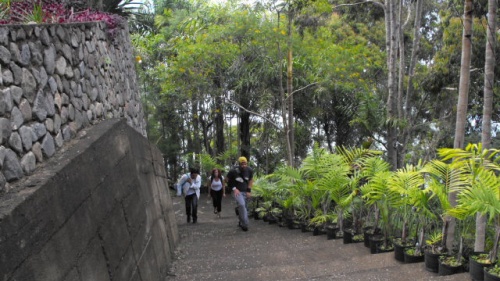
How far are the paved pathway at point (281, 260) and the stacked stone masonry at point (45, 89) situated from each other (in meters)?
2.14

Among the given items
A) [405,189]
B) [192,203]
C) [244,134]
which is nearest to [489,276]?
[405,189]

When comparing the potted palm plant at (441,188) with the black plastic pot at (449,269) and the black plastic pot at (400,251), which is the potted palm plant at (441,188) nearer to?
the black plastic pot at (449,269)

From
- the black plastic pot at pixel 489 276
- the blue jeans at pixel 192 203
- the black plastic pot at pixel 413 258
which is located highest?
the black plastic pot at pixel 489 276

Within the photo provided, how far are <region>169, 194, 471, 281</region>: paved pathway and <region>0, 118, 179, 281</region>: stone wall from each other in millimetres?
704

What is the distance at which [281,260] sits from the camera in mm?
5613

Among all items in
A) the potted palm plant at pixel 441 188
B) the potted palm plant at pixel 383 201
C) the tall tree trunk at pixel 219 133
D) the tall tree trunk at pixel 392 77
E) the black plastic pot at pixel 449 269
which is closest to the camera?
the black plastic pot at pixel 449 269

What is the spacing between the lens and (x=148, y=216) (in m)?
4.93

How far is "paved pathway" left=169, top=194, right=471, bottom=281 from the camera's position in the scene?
4.39 m

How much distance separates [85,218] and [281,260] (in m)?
3.18

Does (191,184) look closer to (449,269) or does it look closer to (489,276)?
(449,269)

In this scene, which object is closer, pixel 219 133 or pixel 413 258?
pixel 413 258

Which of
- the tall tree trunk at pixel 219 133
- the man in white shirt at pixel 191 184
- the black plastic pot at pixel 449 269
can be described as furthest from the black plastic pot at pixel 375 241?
the tall tree trunk at pixel 219 133

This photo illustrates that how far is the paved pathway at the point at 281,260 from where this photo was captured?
4.39 m

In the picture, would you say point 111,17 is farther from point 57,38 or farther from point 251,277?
point 251,277
